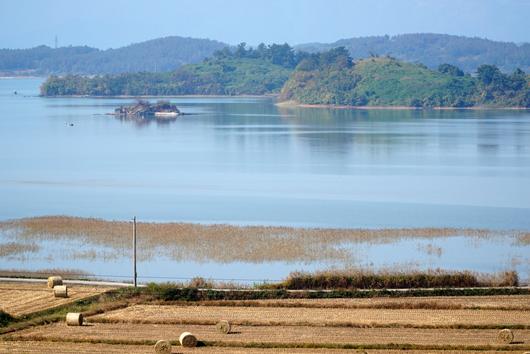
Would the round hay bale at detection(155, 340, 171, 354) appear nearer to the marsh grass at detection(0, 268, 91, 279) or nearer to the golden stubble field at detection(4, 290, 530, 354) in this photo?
the golden stubble field at detection(4, 290, 530, 354)

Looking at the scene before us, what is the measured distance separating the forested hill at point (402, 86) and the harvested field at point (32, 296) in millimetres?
112293

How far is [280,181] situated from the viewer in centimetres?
5334

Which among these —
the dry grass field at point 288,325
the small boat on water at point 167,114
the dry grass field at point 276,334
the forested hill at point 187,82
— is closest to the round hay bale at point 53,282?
the dry grass field at point 288,325

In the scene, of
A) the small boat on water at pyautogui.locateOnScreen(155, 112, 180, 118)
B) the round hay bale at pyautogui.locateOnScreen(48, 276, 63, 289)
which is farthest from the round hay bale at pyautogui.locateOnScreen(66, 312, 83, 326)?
the small boat on water at pyautogui.locateOnScreen(155, 112, 180, 118)

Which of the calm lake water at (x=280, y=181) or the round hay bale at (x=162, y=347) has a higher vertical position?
the round hay bale at (x=162, y=347)

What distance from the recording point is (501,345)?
67.4ft

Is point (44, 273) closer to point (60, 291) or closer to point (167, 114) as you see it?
point (60, 291)

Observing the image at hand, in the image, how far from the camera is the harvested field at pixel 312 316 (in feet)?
74.9

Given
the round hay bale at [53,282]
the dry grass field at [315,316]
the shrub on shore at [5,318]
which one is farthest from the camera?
the round hay bale at [53,282]

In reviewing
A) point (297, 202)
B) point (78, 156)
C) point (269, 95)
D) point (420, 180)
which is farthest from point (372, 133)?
point (269, 95)

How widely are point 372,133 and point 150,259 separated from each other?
53.9m

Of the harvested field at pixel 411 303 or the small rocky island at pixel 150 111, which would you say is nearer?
the harvested field at pixel 411 303

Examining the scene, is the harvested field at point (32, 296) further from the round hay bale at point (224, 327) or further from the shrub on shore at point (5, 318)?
the round hay bale at point (224, 327)

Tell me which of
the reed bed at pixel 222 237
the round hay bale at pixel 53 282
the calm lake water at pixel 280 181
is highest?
the round hay bale at pixel 53 282
